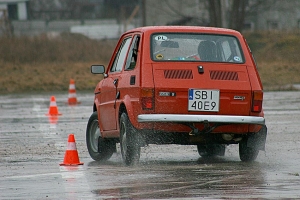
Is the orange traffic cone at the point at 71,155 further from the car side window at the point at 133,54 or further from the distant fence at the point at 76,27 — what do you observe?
the distant fence at the point at 76,27

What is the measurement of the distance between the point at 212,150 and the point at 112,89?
182cm

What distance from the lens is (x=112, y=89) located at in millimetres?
11797

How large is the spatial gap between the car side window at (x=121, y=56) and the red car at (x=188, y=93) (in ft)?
0.75

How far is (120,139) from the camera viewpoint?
442 inches

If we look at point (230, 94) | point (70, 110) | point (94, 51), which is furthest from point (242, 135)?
point (94, 51)

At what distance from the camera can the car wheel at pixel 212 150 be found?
1258cm

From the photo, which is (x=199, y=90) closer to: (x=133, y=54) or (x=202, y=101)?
(x=202, y=101)

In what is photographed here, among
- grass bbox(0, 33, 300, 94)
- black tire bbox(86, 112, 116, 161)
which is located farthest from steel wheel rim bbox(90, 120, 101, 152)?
grass bbox(0, 33, 300, 94)

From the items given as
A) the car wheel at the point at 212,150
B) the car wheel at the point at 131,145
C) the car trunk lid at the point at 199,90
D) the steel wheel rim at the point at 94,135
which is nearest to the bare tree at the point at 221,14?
the steel wheel rim at the point at 94,135

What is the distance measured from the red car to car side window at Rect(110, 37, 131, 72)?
229 millimetres

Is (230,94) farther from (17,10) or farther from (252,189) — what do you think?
(17,10)

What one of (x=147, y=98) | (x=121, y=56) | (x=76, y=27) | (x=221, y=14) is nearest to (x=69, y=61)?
(x=221, y=14)

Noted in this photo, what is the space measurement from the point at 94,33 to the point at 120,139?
231 ft

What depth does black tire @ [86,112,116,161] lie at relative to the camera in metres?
12.3
